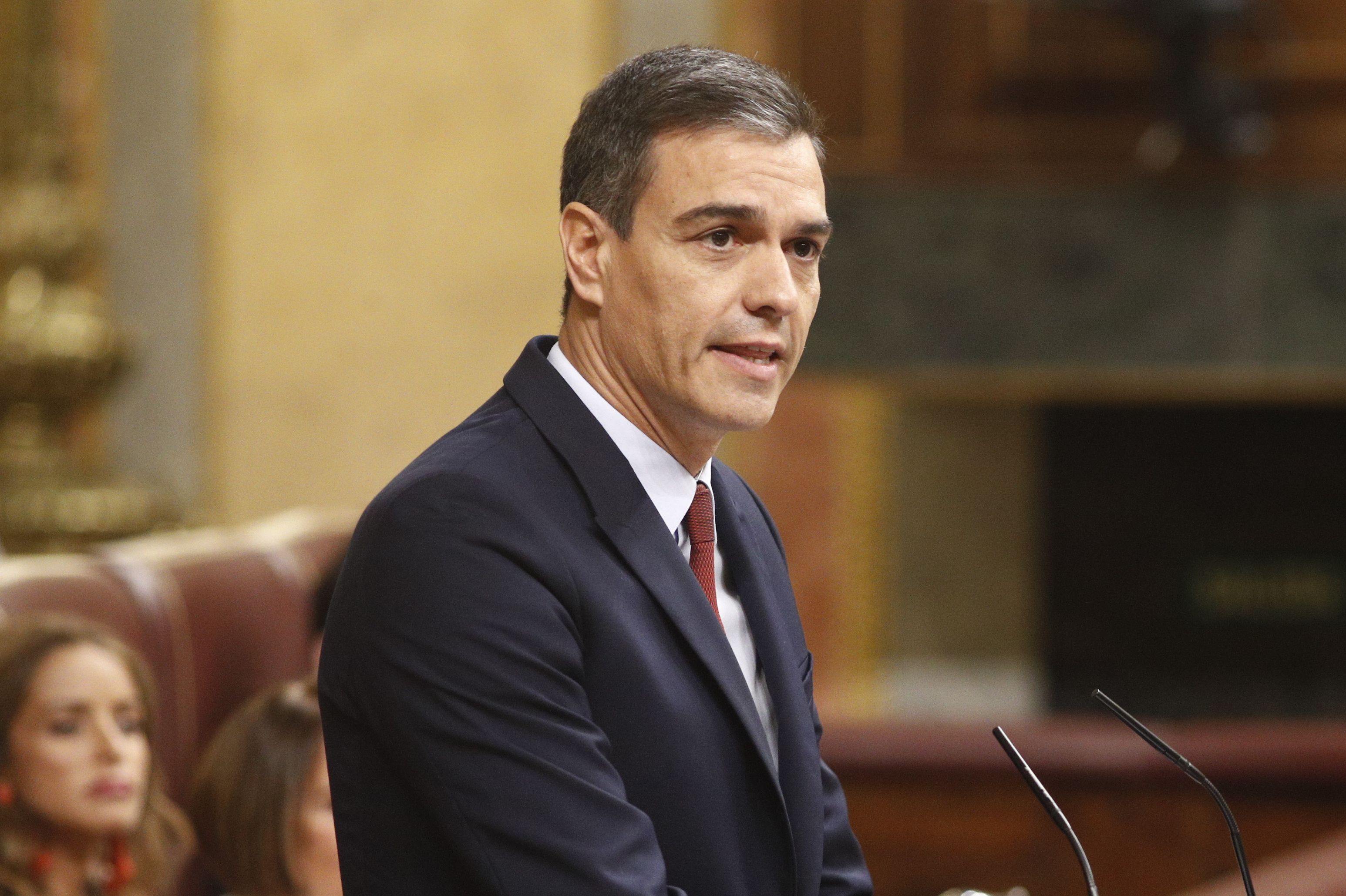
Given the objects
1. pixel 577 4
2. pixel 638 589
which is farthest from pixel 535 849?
pixel 577 4

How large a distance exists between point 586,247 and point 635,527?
8.1 inches

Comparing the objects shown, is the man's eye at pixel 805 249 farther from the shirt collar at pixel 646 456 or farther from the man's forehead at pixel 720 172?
the shirt collar at pixel 646 456

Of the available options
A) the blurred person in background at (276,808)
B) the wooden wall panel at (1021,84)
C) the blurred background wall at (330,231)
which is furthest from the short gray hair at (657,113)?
the blurred background wall at (330,231)

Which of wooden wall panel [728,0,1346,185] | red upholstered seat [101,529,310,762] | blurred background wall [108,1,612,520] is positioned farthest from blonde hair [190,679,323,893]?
wooden wall panel [728,0,1346,185]

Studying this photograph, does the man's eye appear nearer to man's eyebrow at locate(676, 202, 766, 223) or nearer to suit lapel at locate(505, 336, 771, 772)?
man's eyebrow at locate(676, 202, 766, 223)

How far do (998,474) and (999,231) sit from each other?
2.38ft

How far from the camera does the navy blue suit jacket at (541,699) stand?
97cm

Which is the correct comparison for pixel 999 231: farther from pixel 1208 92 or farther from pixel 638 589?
pixel 638 589

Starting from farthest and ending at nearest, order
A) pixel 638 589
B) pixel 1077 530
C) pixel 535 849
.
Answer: pixel 1077 530 < pixel 638 589 < pixel 535 849

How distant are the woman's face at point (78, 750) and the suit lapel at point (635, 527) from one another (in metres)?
1.24

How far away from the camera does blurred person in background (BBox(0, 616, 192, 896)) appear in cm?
208

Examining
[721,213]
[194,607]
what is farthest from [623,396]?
[194,607]

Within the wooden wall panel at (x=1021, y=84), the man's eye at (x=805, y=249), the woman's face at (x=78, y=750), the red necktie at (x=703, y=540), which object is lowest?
the woman's face at (x=78, y=750)

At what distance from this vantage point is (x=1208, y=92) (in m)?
3.74
